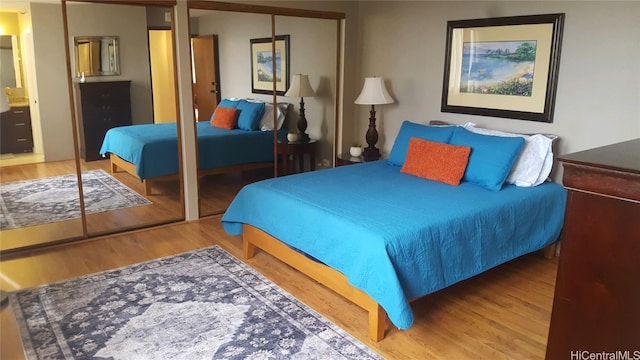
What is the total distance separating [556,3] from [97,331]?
3.77 metres

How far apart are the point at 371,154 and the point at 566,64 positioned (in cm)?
197

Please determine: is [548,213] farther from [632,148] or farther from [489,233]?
[632,148]

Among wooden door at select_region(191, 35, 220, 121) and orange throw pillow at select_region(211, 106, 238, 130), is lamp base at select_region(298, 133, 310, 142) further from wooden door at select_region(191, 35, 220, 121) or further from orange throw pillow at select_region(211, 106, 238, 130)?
wooden door at select_region(191, 35, 220, 121)

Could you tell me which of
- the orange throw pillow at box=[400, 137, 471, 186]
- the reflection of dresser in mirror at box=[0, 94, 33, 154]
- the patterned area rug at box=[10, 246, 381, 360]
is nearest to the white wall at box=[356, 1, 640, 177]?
the orange throw pillow at box=[400, 137, 471, 186]

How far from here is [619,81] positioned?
330 centimetres

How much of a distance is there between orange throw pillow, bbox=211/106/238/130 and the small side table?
542mm

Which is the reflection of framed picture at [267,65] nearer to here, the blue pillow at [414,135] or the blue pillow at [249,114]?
the blue pillow at [249,114]

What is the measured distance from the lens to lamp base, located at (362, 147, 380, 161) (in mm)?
4895

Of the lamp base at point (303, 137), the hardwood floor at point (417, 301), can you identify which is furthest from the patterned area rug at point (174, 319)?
the lamp base at point (303, 137)

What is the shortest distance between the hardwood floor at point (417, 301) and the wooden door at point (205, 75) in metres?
1.09

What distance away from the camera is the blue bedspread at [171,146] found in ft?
13.2

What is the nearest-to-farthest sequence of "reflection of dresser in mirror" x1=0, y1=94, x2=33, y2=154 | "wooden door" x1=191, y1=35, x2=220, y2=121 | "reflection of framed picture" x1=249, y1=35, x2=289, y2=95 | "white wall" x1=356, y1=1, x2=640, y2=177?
"white wall" x1=356, y1=1, x2=640, y2=177
"reflection of dresser in mirror" x1=0, y1=94, x2=33, y2=154
"wooden door" x1=191, y1=35, x2=220, y2=121
"reflection of framed picture" x1=249, y1=35, x2=289, y2=95

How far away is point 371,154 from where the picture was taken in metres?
4.91

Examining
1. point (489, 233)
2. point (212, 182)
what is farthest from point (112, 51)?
point (489, 233)
